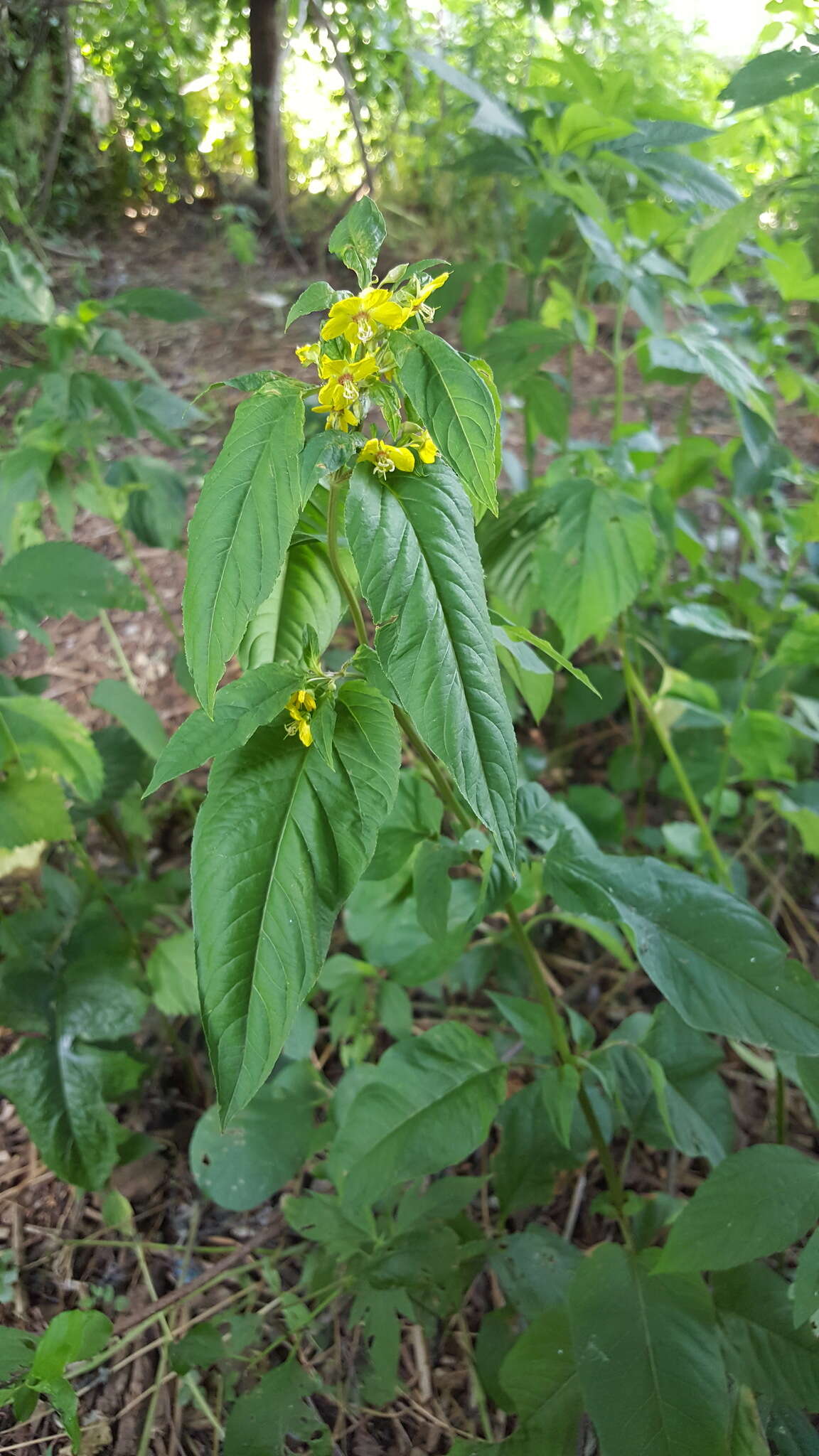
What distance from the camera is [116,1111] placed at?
4.46 ft

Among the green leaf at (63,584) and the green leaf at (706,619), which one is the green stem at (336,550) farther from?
the green leaf at (706,619)

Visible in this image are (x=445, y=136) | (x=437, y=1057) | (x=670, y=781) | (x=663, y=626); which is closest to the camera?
(x=437, y=1057)

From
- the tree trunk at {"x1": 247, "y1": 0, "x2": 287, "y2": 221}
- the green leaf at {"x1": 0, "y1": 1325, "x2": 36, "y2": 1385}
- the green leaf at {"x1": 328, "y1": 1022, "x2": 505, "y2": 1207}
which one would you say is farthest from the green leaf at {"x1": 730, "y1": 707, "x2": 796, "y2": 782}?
the tree trunk at {"x1": 247, "y1": 0, "x2": 287, "y2": 221}

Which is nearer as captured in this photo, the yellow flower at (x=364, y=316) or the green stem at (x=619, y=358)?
the yellow flower at (x=364, y=316)

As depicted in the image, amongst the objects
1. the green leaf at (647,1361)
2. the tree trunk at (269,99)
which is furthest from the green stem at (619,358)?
the tree trunk at (269,99)

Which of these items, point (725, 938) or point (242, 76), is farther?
point (242, 76)

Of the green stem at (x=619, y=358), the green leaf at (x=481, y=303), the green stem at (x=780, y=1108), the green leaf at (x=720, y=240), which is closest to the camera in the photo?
the green stem at (x=780, y=1108)

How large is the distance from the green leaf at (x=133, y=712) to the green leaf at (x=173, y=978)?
286mm

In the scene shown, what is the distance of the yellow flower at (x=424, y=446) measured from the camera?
573 mm

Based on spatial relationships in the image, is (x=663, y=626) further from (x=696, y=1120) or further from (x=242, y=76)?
(x=242, y=76)

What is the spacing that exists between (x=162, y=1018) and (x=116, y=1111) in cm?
16

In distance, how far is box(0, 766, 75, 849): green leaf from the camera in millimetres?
1057

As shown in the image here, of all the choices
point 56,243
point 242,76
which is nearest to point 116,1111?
point 56,243

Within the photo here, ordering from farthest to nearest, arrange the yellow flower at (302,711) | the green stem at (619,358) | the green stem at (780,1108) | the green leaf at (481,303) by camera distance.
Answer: the green leaf at (481,303) → the green stem at (619,358) → the green stem at (780,1108) → the yellow flower at (302,711)
